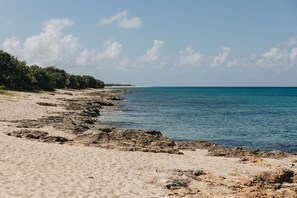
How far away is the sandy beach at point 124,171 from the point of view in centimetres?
1371

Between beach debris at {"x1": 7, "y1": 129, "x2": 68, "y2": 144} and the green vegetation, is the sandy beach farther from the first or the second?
the green vegetation

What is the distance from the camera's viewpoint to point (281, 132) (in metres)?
41.6

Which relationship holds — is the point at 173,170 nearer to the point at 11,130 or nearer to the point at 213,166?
the point at 213,166

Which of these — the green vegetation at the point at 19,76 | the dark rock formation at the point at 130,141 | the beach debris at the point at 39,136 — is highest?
the green vegetation at the point at 19,76

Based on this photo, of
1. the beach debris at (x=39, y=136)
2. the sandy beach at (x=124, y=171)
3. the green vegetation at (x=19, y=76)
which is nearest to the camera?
the sandy beach at (x=124, y=171)

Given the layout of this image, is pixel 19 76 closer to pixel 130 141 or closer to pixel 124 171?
pixel 130 141

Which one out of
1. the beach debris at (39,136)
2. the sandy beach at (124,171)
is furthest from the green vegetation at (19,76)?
the sandy beach at (124,171)

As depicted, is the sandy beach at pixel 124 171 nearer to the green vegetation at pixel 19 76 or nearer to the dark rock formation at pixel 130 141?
the dark rock formation at pixel 130 141

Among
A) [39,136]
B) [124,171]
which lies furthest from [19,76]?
[124,171]

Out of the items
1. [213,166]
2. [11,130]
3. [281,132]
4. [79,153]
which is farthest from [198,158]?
[281,132]

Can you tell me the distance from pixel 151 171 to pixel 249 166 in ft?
19.8

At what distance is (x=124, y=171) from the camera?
56.1 ft

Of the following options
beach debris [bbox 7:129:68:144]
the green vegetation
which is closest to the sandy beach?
beach debris [bbox 7:129:68:144]

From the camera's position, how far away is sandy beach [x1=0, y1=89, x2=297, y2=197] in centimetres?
1371
